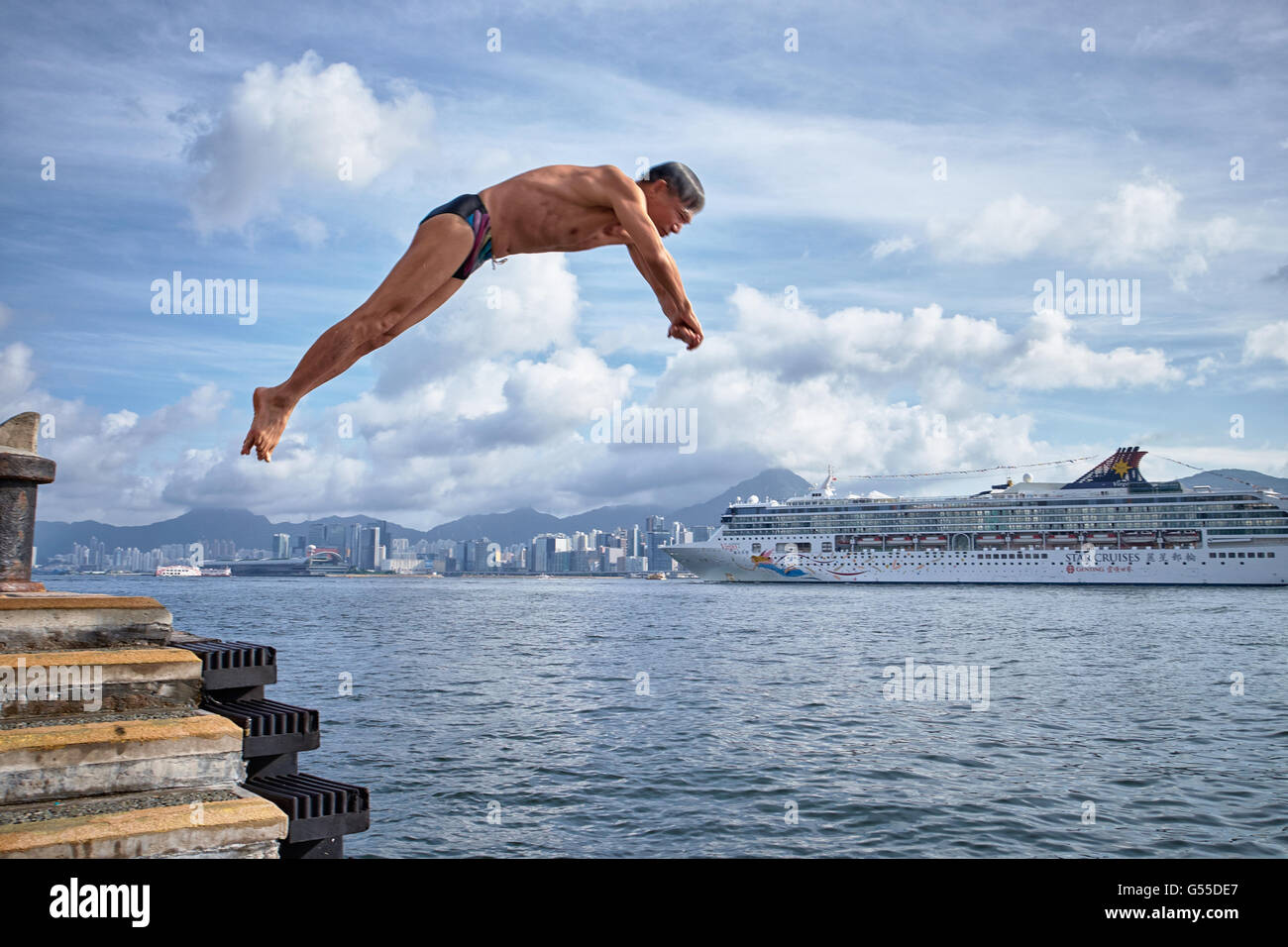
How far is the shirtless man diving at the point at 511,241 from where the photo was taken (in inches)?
92.9

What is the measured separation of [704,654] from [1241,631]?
92.0 ft

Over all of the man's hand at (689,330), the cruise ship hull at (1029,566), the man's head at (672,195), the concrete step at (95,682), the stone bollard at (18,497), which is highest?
the man's head at (672,195)

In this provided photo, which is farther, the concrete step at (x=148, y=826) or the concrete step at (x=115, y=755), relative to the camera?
the concrete step at (x=115, y=755)

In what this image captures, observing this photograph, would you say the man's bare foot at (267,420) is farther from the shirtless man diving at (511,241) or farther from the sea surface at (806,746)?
the sea surface at (806,746)

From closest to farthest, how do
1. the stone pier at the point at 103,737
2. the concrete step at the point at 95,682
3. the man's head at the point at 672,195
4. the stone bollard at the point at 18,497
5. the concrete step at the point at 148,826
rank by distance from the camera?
the man's head at the point at 672,195 → the concrete step at the point at 148,826 → the stone pier at the point at 103,737 → the concrete step at the point at 95,682 → the stone bollard at the point at 18,497

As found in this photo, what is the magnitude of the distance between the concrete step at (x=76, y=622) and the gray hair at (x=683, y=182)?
2982 mm

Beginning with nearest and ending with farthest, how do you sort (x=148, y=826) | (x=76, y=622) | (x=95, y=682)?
(x=148, y=826), (x=95, y=682), (x=76, y=622)

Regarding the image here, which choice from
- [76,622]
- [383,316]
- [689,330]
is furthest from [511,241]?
[76,622]

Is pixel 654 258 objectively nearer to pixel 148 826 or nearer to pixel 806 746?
pixel 148 826

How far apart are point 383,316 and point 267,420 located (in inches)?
19.2

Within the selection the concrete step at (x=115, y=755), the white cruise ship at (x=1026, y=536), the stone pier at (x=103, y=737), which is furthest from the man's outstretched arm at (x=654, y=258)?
the white cruise ship at (x=1026, y=536)

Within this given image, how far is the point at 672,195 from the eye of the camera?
251 centimetres

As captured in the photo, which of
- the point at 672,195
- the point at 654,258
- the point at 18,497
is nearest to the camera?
the point at 654,258

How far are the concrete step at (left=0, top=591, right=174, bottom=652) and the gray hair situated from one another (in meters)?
2.98
